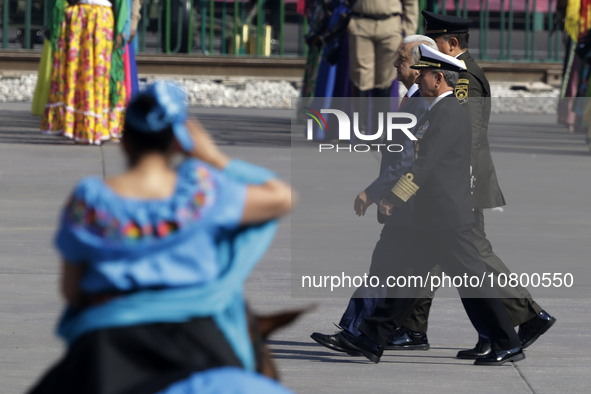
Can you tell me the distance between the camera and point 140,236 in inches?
94.1

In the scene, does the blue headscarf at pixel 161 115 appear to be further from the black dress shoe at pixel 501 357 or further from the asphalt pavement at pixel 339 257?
the black dress shoe at pixel 501 357

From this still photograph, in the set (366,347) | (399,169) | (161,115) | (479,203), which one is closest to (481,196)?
(479,203)

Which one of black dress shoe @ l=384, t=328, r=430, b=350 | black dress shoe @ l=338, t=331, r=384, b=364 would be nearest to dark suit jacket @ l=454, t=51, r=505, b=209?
black dress shoe @ l=384, t=328, r=430, b=350

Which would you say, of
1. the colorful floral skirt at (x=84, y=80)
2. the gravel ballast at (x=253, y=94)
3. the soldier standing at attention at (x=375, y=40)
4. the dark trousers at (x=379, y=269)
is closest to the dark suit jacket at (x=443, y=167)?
the dark trousers at (x=379, y=269)

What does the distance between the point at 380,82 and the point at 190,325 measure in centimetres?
978

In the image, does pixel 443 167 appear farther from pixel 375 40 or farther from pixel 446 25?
pixel 375 40

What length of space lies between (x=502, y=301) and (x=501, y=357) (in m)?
0.29

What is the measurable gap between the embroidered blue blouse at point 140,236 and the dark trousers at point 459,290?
8.02 feet

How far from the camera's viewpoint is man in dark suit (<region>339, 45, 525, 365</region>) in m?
4.68

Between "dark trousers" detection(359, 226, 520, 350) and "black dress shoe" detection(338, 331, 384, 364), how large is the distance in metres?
0.04

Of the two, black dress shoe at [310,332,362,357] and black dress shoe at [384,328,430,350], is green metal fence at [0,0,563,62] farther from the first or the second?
black dress shoe at [310,332,362,357]

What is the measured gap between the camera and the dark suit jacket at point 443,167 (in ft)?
15.3

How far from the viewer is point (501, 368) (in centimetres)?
486

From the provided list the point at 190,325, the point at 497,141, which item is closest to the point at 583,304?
the point at 190,325
